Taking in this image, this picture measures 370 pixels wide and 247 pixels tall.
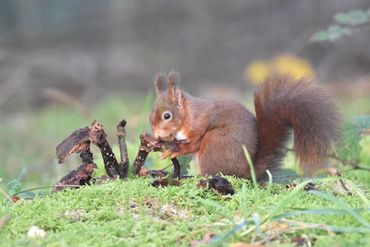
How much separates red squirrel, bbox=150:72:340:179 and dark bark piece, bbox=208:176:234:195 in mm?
460

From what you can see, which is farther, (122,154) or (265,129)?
(265,129)

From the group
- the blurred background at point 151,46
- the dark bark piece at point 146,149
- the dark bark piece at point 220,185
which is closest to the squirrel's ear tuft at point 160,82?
the dark bark piece at point 146,149

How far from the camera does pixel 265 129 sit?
331 cm

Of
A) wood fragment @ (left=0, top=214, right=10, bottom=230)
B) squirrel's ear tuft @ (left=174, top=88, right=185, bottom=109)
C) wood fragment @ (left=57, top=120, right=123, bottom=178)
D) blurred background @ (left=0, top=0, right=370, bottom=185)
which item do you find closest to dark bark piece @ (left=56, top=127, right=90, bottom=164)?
wood fragment @ (left=57, top=120, right=123, bottom=178)

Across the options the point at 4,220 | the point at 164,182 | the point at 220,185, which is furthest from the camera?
the point at 164,182

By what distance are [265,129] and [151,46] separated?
8.94 metres

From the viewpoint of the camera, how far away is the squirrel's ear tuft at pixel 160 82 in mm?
3736

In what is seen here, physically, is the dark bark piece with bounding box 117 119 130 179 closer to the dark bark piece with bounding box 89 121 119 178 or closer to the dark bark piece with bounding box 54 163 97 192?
the dark bark piece with bounding box 89 121 119 178

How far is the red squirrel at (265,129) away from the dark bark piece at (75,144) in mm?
403

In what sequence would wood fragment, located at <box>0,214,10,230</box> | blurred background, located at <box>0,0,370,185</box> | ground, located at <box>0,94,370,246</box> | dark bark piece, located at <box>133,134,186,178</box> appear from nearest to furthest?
1. ground, located at <box>0,94,370,246</box>
2. wood fragment, located at <box>0,214,10,230</box>
3. dark bark piece, located at <box>133,134,186,178</box>
4. blurred background, located at <box>0,0,370,185</box>

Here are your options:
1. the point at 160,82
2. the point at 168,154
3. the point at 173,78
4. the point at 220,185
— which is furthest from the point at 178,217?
the point at 160,82

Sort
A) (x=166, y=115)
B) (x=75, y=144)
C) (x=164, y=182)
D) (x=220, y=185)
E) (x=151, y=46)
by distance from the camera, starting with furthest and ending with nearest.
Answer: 1. (x=151, y=46)
2. (x=166, y=115)
3. (x=75, y=144)
4. (x=164, y=182)
5. (x=220, y=185)

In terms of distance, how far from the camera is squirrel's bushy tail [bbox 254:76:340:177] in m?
3.12

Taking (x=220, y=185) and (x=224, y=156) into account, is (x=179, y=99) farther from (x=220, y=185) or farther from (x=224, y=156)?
(x=220, y=185)
